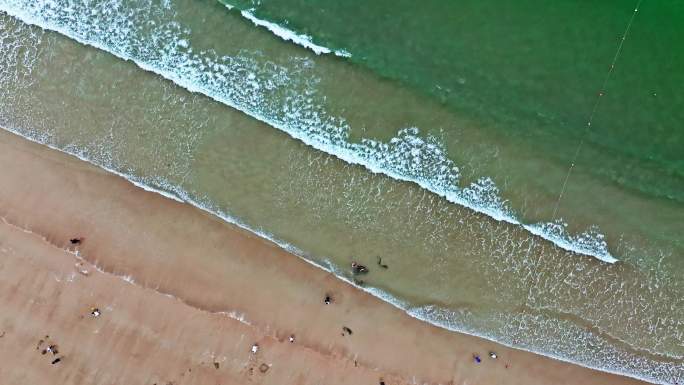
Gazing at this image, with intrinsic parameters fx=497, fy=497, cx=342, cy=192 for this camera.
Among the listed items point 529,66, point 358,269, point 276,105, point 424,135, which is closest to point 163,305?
point 358,269

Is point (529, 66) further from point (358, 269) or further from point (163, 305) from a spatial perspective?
point (163, 305)

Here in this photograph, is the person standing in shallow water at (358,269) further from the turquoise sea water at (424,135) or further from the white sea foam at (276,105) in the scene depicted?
the white sea foam at (276,105)

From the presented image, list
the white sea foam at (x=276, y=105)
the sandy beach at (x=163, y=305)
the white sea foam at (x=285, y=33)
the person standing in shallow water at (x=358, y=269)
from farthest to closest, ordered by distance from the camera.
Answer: the white sea foam at (x=285, y=33), the white sea foam at (x=276, y=105), the person standing in shallow water at (x=358, y=269), the sandy beach at (x=163, y=305)

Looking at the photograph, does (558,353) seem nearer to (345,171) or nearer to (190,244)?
(345,171)

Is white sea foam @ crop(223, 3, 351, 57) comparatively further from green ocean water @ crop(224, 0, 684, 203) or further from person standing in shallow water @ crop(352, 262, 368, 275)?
person standing in shallow water @ crop(352, 262, 368, 275)

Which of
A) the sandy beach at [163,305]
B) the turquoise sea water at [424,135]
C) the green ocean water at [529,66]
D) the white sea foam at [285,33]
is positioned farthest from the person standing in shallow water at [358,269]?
the white sea foam at [285,33]

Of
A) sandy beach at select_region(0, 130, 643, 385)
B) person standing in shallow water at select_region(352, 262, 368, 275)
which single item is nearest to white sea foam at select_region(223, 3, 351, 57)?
sandy beach at select_region(0, 130, 643, 385)
